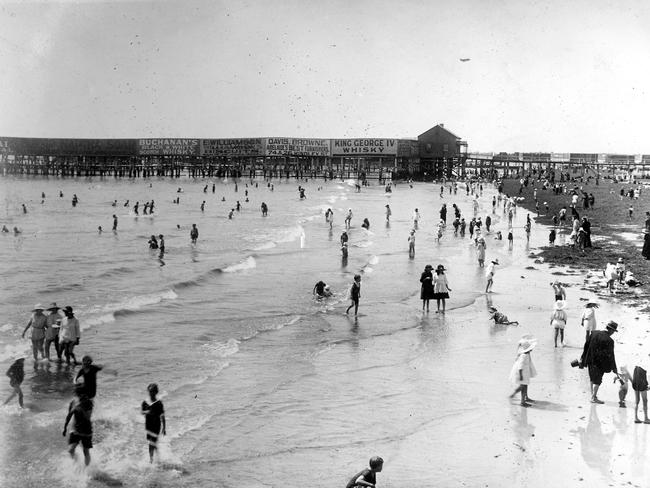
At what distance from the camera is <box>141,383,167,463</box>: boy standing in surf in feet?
29.5

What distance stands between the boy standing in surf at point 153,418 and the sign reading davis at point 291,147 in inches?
3439

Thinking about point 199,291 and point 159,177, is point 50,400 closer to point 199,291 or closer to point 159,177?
point 199,291

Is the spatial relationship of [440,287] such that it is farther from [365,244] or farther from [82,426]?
[365,244]

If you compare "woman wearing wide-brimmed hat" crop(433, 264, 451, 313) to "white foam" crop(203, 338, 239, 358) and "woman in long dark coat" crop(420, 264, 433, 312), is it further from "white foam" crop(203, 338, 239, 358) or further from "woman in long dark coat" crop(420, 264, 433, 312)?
"white foam" crop(203, 338, 239, 358)

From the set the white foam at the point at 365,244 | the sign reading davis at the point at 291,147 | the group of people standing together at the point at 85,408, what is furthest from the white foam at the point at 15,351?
the sign reading davis at the point at 291,147

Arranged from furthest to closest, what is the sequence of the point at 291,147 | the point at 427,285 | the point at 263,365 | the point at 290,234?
the point at 291,147 → the point at 290,234 → the point at 427,285 → the point at 263,365

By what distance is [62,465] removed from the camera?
8883 millimetres

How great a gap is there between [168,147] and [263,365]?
301 ft

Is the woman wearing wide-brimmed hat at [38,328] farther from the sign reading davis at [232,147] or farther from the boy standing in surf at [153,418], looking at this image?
the sign reading davis at [232,147]

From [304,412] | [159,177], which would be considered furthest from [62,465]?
[159,177]

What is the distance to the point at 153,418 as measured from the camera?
29.7ft

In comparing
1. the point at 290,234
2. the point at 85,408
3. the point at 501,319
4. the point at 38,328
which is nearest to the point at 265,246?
the point at 290,234

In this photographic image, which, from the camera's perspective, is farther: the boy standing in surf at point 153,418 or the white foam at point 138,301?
the white foam at point 138,301

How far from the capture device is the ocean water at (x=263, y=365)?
9.03m
